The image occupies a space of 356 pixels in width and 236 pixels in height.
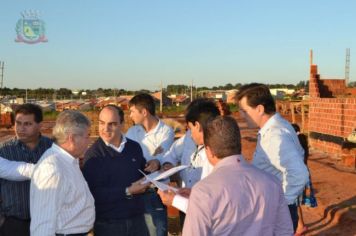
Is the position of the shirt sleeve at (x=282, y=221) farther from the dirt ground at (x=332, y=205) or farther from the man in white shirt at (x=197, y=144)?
the dirt ground at (x=332, y=205)

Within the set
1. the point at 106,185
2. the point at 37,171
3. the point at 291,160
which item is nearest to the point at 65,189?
the point at 37,171

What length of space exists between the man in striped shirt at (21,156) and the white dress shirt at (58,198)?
0.71 metres

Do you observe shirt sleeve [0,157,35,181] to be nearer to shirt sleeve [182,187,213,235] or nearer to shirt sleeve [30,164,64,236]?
shirt sleeve [30,164,64,236]

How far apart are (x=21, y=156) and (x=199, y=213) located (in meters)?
1.90

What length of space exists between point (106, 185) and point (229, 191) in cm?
152

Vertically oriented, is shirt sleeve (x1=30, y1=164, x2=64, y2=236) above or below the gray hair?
below

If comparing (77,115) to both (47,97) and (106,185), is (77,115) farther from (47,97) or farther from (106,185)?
(47,97)

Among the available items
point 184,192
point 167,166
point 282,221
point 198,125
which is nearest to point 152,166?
point 167,166

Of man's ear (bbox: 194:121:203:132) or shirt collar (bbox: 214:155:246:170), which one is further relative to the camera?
man's ear (bbox: 194:121:203:132)

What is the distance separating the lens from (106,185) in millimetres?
3289

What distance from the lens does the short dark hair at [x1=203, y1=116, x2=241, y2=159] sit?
209 cm

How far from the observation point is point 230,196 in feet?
6.40

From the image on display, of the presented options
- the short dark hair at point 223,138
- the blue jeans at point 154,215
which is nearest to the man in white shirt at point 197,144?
the blue jeans at point 154,215

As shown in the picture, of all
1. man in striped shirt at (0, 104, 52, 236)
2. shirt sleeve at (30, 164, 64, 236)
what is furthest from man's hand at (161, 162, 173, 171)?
shirt sleeve at (30, 164, 64, 236)
